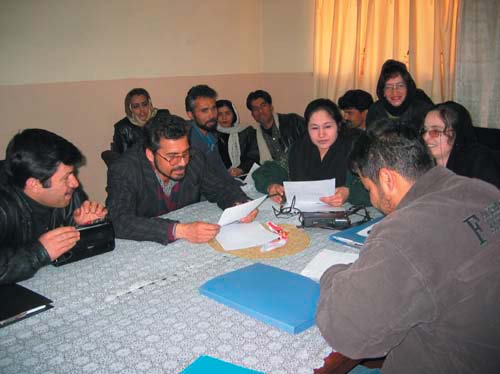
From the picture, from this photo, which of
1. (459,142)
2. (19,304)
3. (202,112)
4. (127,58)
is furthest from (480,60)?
(19,304)

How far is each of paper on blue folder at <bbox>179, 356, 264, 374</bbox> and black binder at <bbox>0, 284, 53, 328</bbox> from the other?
1.91 feet

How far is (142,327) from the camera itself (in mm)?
1241

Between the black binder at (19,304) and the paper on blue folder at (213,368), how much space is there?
22.9 inches

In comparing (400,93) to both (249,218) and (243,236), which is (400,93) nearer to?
(249,218)

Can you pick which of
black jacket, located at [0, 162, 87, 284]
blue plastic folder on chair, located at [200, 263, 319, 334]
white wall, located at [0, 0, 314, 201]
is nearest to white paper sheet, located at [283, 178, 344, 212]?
blue plastic folder on chair, located at [200, 263, 319, 334]

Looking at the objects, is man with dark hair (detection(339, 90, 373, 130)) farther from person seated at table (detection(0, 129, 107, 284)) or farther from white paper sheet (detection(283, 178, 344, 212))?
person seated at table (detection(0, 129, 107, 284))

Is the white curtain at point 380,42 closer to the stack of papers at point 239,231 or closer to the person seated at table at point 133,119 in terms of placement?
the person seated at table at point 133,119

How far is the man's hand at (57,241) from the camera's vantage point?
1.57 m

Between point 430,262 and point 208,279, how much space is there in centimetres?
84

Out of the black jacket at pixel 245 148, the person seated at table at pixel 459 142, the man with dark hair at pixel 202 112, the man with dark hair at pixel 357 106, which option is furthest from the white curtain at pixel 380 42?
the person seated at table at pixel 459 142

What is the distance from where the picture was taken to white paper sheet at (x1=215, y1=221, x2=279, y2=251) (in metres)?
1.82

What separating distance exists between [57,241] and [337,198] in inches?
54.3

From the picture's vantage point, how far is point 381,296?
90 centimetres

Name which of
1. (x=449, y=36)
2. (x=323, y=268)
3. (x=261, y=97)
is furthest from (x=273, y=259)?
(x=449, y=36)
